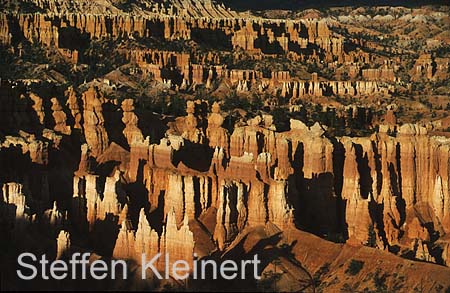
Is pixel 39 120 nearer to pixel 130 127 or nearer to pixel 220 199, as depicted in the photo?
pixel 130 127

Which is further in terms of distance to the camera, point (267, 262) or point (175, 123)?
point (175, 123)

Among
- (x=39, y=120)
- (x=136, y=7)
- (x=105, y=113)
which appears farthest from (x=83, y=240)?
(x=136, y=7)

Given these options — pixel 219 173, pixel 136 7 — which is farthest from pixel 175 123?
pixel 136 7

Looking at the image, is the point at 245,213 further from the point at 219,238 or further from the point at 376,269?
the point at 376,269

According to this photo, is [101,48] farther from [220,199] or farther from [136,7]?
[220,199]

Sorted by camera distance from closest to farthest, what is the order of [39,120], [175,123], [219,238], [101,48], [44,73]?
[219,238] → [39,120] → [175,123] → [44,73] → [101,48]

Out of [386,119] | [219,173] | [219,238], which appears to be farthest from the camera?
[386,119]

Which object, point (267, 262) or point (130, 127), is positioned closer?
point (267, 262)

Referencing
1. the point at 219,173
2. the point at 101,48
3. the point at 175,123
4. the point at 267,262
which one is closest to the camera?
the point at 267,262

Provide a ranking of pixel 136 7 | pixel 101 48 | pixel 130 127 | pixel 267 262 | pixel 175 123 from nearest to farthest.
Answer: pixel 267 262, pixel 130 127, pixel 175 123, pixel 101 48, pixel 136 7
